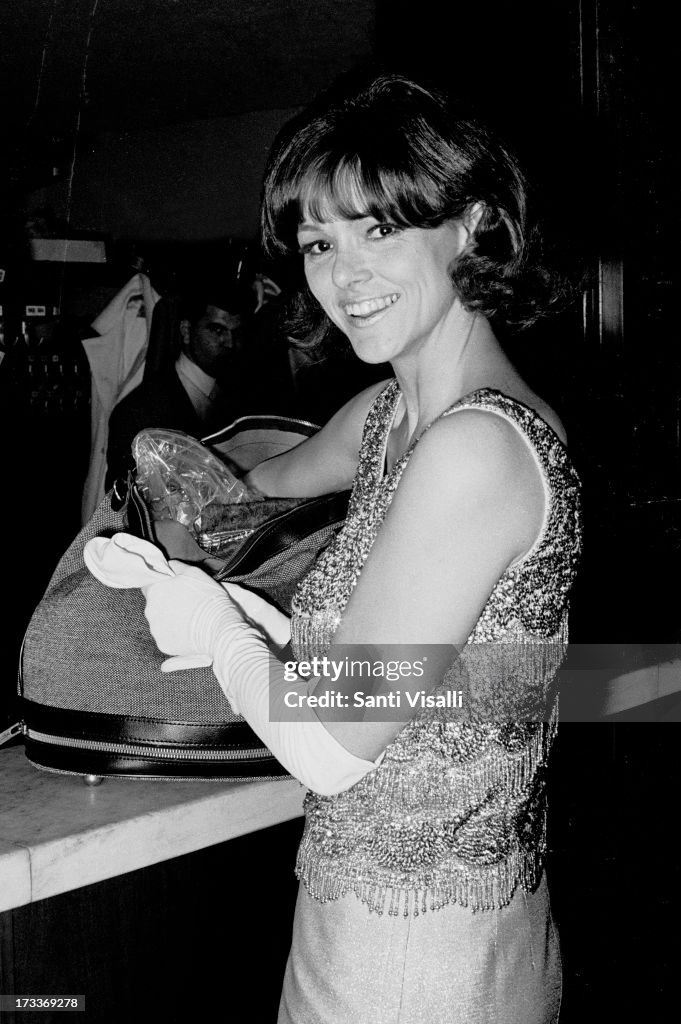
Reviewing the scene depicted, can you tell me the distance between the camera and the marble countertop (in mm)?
919

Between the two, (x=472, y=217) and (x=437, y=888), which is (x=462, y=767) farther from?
(x=472, y=217)

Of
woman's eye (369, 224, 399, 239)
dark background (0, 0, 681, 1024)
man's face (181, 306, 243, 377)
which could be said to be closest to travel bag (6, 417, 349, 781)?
dark background (0, 0, 681, 1024)

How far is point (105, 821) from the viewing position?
972 millimetres

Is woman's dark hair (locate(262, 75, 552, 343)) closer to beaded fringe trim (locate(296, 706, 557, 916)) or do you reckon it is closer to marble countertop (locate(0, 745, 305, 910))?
beaded fringe trim (locate(296, 706, 557, 916))

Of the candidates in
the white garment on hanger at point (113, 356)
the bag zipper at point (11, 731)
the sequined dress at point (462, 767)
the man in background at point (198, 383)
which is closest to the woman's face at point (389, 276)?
the sequined dress at point (462, 767)

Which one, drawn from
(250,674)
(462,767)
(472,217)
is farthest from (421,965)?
(472,217)

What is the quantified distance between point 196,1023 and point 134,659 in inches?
20.2

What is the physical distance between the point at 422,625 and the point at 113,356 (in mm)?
2584

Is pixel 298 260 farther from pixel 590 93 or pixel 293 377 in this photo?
pixel 293 377

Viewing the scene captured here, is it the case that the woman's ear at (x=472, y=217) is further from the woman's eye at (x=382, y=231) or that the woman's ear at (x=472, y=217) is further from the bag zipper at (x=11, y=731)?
the bag zipper at (x=11, y=731)

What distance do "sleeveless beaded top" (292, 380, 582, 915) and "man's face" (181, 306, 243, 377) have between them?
2148mm

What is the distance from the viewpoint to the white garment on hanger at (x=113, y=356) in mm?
3074

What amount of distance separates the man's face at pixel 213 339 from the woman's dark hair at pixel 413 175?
6.71ft

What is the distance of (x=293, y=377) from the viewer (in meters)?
2.95
